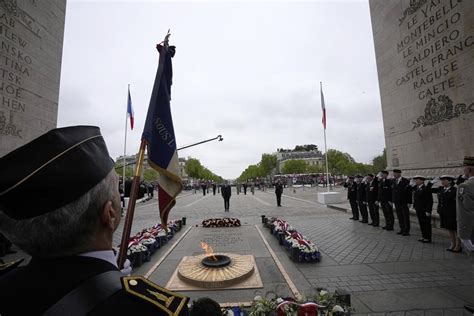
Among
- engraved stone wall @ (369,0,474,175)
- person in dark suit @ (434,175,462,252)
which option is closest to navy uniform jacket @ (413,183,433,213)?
person in dark suit @ (434,175,462,252)

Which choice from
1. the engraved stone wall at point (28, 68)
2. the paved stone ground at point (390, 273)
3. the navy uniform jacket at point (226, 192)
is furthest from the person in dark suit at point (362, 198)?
the engraved stone wall at point (28, 68)

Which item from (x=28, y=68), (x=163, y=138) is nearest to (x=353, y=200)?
(x=163, y=138)

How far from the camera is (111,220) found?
1253 millimetres

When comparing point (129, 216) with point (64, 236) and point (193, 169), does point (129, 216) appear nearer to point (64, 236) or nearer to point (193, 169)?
point (64, 236)

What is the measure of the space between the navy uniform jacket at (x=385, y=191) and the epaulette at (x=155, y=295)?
10.9 meters

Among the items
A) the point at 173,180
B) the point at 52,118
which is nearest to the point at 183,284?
the point at 173,180

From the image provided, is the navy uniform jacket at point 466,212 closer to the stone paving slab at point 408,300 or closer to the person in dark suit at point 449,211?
the stone paving slab at point 408,300

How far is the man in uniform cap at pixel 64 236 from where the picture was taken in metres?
0.97

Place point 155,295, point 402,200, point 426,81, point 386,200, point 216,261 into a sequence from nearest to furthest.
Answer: point 155,295
point 216,261
point 402,200
point 426,81
point 386,200

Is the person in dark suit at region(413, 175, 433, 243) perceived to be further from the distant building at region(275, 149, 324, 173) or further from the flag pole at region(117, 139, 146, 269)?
the distant building at region(275, 149, 324, 173)

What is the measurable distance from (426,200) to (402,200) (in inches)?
42.2

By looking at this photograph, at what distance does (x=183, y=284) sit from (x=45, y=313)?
4.63 m

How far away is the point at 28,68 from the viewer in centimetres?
962

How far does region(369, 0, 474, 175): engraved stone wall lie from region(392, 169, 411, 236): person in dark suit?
125 centimetres
